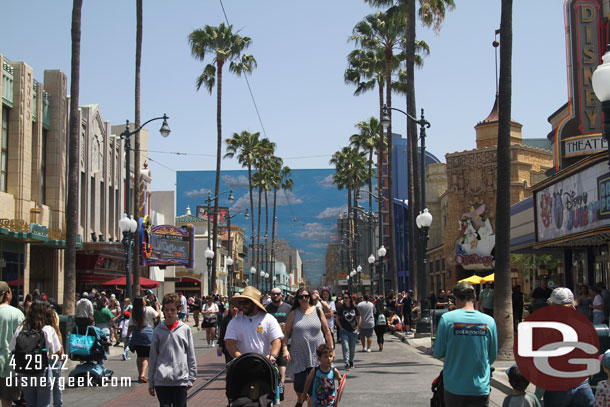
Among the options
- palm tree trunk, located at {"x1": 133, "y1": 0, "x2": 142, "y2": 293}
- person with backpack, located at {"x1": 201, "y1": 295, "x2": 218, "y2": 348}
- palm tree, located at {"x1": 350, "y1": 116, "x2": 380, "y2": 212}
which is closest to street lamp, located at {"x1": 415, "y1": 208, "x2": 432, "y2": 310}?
person with backpack, located at {"x1": 201, "y1": 295, "x2": 218, "y2": 348}

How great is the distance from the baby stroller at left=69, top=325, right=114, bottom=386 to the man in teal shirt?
895 centimetres

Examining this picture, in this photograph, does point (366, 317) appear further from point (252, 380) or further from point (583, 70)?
point (252, 380)

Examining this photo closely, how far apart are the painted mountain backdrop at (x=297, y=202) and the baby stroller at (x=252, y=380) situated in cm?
13846

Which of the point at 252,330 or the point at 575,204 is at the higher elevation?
the point at 575,204

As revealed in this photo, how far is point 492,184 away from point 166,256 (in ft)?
75.3

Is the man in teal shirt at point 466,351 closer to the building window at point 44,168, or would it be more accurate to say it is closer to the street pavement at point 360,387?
the street pavement at point 360,387

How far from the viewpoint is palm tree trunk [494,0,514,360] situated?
17.2 metres

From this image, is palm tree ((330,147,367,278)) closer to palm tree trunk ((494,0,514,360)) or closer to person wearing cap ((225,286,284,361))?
palm tree trunk ((494,0,514,360))

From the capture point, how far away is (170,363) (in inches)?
340

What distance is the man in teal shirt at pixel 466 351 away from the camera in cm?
710

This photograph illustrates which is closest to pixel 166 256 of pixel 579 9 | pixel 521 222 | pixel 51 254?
pixel 51 254

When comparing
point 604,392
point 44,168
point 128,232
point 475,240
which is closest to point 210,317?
point 128,232

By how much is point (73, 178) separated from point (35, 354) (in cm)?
1571

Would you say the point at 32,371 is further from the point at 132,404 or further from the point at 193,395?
the point at 193,395
